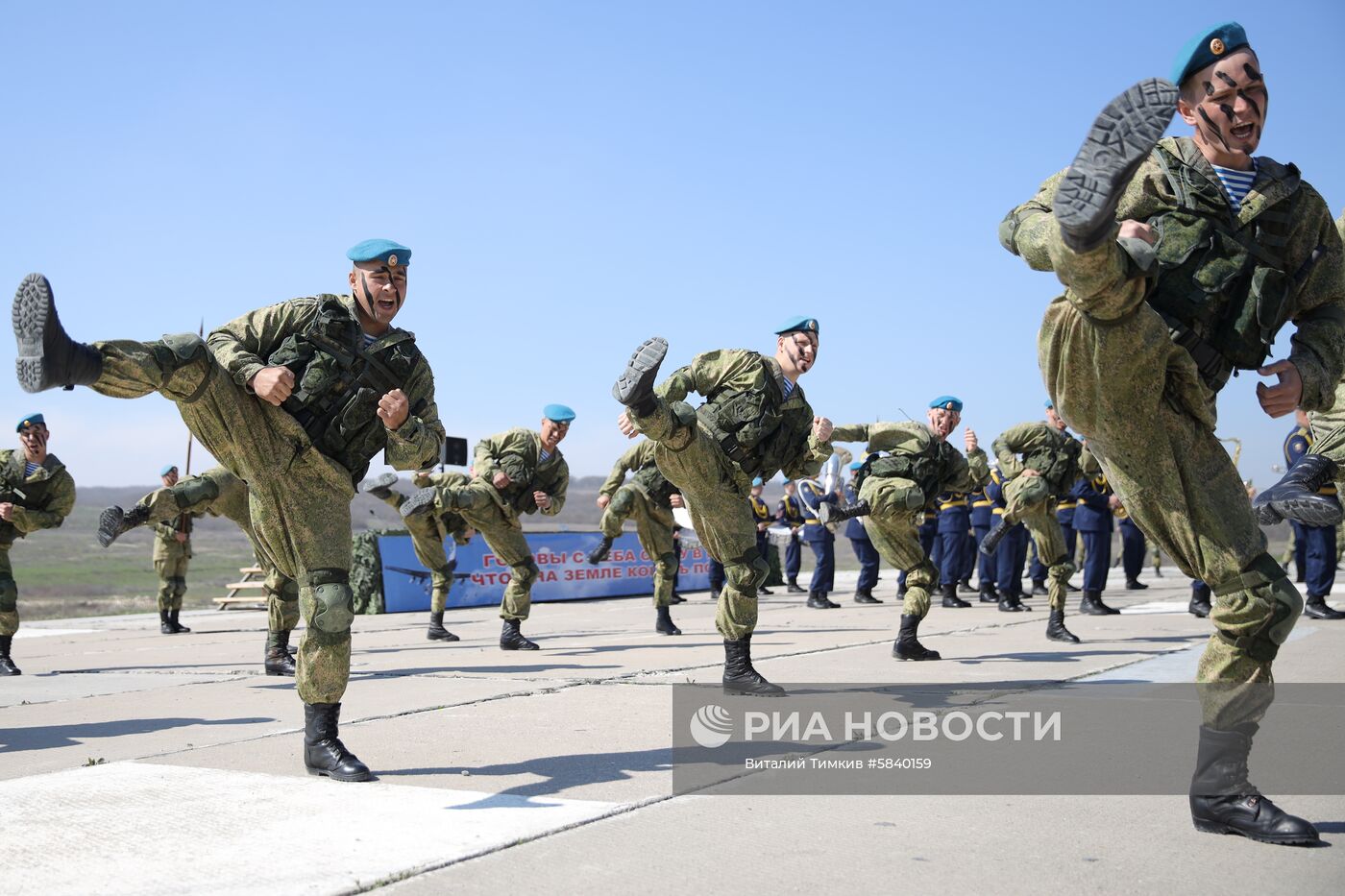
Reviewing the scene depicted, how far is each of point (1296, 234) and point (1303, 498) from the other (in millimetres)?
2308

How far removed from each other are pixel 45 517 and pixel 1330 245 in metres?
9.40

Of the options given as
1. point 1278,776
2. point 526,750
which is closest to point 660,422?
point 526,750

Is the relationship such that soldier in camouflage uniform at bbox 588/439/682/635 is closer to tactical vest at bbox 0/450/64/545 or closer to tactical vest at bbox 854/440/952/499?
tactical vest at bbox 854/440/952/499

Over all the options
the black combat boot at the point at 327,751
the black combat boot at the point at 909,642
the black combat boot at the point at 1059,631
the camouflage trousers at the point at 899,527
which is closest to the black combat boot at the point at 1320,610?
the black combat boot at the point at 1059,631

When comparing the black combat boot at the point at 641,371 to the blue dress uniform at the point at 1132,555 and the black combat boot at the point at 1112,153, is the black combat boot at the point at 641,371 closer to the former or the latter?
the black combat boot at the point at 1112,153

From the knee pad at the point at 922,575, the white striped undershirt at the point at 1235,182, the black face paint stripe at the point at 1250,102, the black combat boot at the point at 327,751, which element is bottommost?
the black combat boot at the point at 327,751

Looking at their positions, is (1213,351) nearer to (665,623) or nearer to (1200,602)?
(665,623)

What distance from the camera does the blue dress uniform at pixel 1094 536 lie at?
13.2 m

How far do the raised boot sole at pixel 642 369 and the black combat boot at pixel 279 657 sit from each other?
4389mm

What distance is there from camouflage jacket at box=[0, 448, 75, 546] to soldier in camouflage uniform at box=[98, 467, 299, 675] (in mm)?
500

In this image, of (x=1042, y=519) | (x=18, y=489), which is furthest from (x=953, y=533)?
(x=18, y=489)

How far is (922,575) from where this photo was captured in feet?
28.4

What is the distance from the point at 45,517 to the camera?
9562 mm

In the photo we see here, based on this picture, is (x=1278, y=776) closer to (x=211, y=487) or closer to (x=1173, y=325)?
Answer: (x=1173, y=325)
